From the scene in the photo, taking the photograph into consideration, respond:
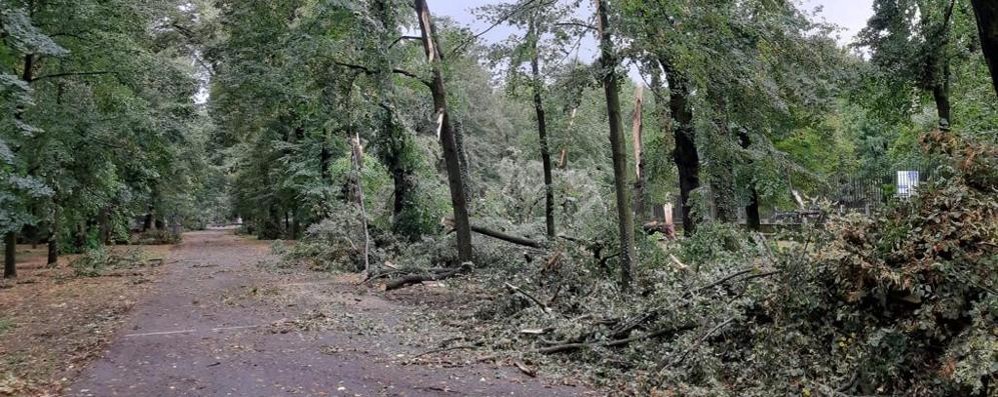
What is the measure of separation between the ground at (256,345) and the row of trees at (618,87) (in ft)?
10.3

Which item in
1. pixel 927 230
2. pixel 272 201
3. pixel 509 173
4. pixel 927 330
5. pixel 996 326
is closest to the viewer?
pixel 996 326

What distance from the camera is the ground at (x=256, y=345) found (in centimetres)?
599

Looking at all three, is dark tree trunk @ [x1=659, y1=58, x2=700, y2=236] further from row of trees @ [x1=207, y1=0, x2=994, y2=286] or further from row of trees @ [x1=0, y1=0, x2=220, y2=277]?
row of trees @ [x1=0, y1=0, x2=220, y2=277]

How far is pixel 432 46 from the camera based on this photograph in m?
14.3

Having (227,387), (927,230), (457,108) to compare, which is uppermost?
(457,108)

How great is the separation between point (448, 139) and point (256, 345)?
24.2ft

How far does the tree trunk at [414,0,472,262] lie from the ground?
1796mm

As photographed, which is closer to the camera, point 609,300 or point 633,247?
point 609,300

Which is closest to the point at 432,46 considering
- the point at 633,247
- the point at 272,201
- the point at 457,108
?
the point at 457,108

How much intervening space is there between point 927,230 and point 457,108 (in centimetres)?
1118

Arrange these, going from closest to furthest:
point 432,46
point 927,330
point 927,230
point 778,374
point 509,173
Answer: point 927,330, point 927,230, point 778,374, point 432,46, point 509,173

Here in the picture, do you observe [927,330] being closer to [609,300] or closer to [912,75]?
[609,300]

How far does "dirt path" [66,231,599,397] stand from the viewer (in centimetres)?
591

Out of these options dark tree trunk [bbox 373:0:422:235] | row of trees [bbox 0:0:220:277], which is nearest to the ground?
row of trees [bbox 0:0:220:277]
